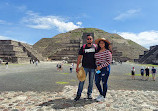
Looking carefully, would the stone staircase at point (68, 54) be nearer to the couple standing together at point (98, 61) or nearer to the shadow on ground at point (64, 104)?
the couple standing together at point (98, 61)

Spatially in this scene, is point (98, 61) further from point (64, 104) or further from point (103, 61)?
point (64, 104)

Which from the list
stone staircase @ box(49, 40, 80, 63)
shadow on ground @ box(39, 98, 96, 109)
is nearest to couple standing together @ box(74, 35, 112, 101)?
shadow on ground @ box(39, 98, 96, 109)

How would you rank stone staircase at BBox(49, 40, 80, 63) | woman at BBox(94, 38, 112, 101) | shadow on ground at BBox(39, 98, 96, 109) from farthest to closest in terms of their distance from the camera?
1. stone staircase at BBox(49, 40, 80, 63)
2. woman at BBox(94, 38, 112, 101)
3. shadow on ground at BBox(39, 98, 96, 109)

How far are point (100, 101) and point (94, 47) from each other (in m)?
1.88

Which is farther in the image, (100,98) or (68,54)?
(68,54)

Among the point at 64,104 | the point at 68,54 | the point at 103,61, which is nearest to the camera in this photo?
the point at 64,104

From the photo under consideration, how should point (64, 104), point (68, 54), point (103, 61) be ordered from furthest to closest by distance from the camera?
point (68, 54)
point (103, 61)
point (64, 104)

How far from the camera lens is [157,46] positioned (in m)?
43.2

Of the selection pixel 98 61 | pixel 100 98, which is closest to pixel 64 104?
pixel 100 98

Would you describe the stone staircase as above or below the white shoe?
above

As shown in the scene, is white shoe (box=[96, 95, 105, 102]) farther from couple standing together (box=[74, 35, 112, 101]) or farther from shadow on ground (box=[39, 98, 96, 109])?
shadow on ground (box=[39, 98, 96, 109])

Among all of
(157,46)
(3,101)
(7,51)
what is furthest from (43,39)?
(3,101)

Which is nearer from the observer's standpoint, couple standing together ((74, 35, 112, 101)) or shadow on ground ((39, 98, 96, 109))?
shadow on ground ((39, 98, 96, 109))

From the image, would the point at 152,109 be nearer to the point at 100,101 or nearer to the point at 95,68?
the point at 100,101
